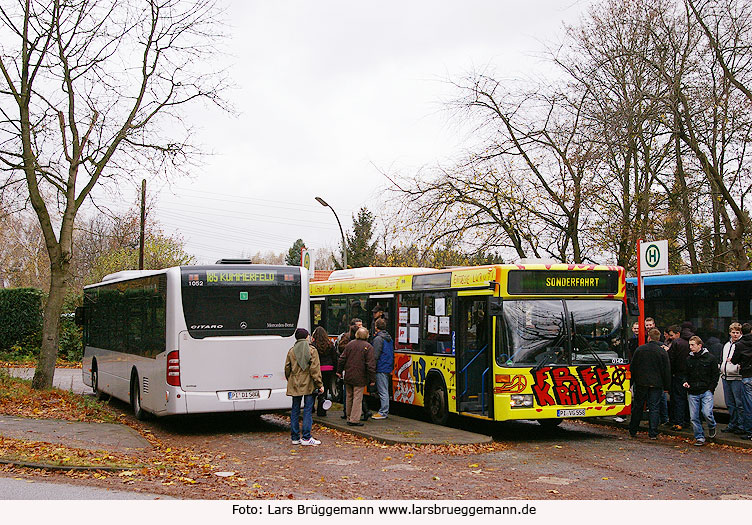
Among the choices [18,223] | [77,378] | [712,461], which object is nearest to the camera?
[712,461]

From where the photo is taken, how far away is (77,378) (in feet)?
97.2

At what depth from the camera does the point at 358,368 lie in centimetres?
1473

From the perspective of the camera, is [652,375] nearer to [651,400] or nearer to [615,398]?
[651,400]

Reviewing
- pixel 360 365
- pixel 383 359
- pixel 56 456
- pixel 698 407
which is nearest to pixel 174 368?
pixel 360 365

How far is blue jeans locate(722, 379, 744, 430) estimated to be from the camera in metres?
14.1

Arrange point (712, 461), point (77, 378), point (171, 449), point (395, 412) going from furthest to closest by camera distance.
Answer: point (77, 378) → point (395, 412) → point (171, 449) → point (712, 461)

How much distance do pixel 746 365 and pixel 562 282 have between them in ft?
10.2

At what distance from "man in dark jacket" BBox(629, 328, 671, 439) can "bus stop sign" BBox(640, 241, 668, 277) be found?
1.63 meters

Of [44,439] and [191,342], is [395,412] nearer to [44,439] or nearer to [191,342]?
[191,342]

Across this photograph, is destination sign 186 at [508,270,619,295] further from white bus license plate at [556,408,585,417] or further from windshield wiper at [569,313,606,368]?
white bus license plate at [556,408,585,417]

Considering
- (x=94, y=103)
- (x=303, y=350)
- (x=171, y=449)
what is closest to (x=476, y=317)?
(x=303, y=350)

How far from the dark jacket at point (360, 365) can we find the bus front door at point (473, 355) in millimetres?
1507

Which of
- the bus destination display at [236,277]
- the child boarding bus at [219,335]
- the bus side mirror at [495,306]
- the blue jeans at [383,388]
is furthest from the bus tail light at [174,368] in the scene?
the bus side mirror at [495,306]

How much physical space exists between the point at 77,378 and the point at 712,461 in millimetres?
23327
